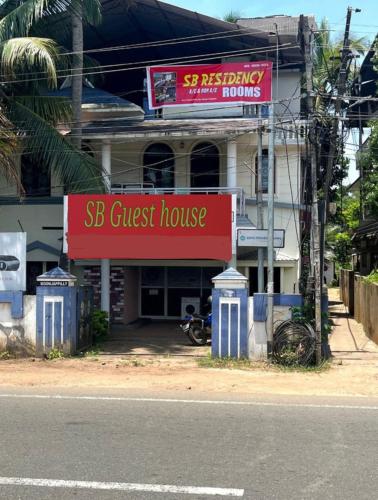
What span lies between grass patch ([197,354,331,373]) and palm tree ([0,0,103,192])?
6552 millimetres

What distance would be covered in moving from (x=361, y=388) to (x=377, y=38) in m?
11.9

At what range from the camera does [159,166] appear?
19.4 meters

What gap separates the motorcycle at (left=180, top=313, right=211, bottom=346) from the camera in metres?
14.5

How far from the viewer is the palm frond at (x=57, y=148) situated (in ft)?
52.1

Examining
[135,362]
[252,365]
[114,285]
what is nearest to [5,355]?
[135,362]

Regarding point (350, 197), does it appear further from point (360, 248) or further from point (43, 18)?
point (43, 18)

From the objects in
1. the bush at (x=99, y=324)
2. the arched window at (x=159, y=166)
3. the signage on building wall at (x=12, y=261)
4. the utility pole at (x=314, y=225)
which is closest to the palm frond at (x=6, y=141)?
the signage on building wall at (x=12, y=261)

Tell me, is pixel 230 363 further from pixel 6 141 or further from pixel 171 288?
pixel 171 288

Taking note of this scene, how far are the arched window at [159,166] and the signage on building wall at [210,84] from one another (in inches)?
79.7

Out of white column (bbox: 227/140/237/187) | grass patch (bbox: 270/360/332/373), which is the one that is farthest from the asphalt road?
white column (bbox: 227/140/237/187)

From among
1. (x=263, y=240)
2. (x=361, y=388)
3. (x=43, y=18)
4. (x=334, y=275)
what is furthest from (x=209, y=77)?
(x=334, y=275)

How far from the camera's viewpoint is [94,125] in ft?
59.4

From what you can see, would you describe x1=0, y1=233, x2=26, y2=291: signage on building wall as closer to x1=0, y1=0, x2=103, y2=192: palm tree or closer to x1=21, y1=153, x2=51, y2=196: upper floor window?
x1=0, y1=0, x2=103, y2=192: palm tree

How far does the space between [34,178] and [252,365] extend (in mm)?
11402
